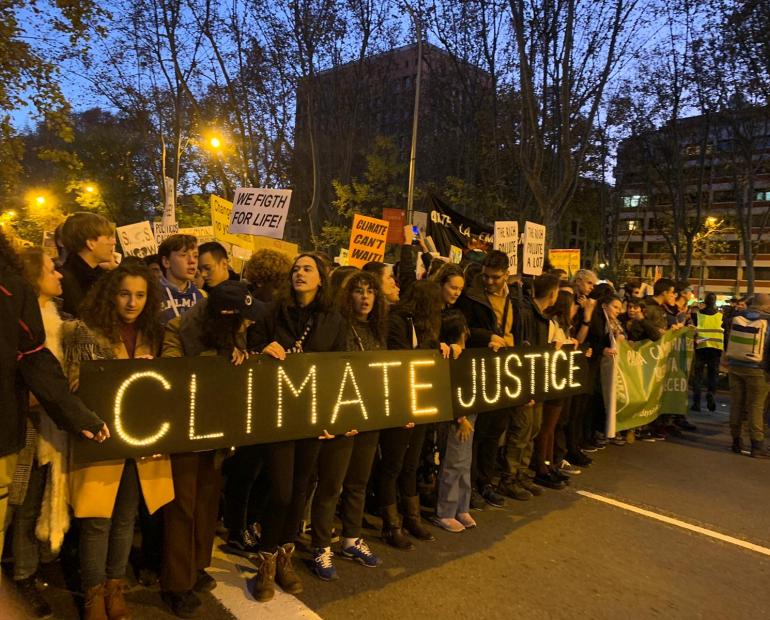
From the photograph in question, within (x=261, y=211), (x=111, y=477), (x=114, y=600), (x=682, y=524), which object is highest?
(x=261, y=211)

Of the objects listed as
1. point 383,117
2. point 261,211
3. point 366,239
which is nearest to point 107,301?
point 261,211

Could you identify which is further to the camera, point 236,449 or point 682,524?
point 682,524

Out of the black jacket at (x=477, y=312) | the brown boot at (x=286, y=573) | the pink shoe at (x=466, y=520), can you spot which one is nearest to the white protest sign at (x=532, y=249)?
the black jacket at (x=477, y=312)

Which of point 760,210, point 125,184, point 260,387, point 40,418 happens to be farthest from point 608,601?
point 760,210

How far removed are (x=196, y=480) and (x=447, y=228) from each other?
24.6 ft

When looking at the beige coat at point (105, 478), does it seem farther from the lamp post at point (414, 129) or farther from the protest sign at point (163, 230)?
the lamp post at point (414, 129)

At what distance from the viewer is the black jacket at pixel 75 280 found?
11.6ft

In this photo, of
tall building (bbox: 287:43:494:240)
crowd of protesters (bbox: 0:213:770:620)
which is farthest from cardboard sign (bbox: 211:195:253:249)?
tall building (bbox: 287:43:494:240)

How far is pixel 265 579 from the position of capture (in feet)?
11.2

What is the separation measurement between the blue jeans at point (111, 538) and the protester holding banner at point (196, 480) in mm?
212

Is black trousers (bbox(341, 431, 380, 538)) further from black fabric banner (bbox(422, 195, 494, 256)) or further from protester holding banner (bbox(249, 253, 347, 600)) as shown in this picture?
black fabric banner (bbox(422, 195, 494, 256))

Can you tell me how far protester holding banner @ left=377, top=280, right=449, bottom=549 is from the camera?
4.18 meters

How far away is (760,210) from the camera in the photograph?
57.9 meters

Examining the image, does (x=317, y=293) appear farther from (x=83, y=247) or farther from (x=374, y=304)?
(x=83, y=247)
